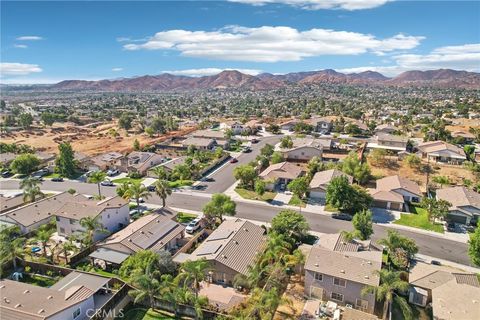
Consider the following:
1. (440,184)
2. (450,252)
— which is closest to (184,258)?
(450,252)

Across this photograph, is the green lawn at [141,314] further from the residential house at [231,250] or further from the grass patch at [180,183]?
the grass patch at [180,183]

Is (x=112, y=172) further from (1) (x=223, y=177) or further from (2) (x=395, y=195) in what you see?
(2) (x=395, y=195)

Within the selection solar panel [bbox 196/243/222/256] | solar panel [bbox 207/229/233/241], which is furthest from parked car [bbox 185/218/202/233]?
solar panel [bbox 196/243/222/256]

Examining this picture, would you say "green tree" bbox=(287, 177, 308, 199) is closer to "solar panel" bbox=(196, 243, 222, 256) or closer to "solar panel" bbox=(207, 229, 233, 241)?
"solar panel" bbox=(207, 229, 233, 241)

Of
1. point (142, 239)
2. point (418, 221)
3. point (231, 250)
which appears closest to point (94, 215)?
point (142, 239)

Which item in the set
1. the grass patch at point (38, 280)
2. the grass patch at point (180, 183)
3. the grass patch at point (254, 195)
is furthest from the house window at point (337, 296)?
the grass patch at point (180, 183)
